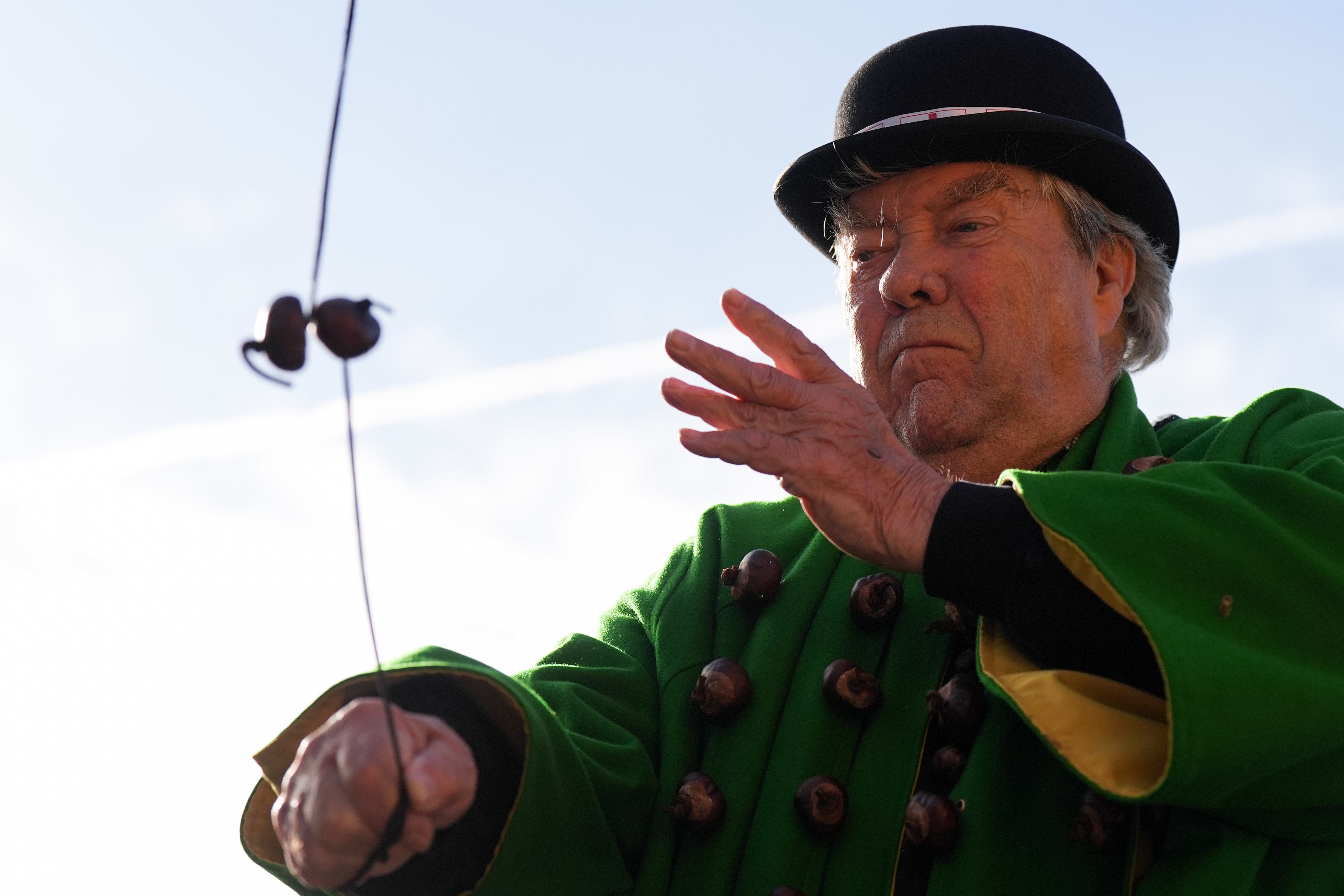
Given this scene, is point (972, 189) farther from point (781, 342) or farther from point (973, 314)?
point (781, 342)

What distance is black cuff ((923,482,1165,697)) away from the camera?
214 centimetres

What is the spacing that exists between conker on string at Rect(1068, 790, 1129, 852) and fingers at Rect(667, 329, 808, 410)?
0.86 meters

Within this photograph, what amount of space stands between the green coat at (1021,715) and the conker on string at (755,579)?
3cm

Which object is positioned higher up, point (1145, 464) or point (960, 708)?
point (1145, 464)

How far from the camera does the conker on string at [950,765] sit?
Result: 2576 mm

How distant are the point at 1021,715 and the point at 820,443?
567 mm

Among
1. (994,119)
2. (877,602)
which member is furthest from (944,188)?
(877,602)

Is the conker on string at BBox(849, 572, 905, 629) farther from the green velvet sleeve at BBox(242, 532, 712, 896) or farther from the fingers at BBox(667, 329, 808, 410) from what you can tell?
the fingers at BBox(667, 329, 808, 410)

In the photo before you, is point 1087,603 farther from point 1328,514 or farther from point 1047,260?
point 1047,260

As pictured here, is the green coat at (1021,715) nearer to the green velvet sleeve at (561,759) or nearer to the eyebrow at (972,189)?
the green velvet sleeve at (561,759)

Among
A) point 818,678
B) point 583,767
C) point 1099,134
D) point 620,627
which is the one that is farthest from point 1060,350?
point 583,767

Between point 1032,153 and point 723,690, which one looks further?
point 1032,153

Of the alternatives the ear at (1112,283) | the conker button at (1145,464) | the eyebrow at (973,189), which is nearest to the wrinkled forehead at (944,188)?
the eyebrow at (973,189)

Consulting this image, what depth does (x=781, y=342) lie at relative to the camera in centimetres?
249
